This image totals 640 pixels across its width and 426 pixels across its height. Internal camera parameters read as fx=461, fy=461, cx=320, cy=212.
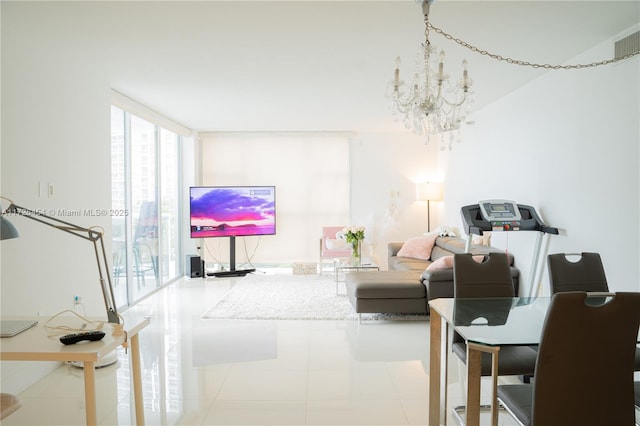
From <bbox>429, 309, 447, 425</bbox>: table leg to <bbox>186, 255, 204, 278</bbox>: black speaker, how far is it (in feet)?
18.3

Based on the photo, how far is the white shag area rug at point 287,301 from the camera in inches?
202

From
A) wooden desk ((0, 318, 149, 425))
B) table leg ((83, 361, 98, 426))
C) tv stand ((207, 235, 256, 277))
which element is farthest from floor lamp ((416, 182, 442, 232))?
table leg ((83, 361, 98, 426))

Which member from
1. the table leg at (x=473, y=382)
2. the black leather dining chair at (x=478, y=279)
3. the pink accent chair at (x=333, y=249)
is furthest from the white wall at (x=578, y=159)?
the pink accent chair at (x=333, y=249)

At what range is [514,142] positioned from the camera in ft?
17.1

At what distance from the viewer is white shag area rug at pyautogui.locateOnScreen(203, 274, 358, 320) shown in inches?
205

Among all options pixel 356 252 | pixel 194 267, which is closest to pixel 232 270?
pixel 194 267

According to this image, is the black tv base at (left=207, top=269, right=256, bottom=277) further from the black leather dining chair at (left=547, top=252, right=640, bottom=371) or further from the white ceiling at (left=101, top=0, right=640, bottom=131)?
the black leather dining chair at (left=547, top=252, right=640, bottom=371)

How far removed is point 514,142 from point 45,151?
465 cm

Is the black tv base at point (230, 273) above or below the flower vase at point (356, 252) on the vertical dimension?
below

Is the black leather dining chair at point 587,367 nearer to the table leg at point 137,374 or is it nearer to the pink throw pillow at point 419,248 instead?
the table leg at point 137,374

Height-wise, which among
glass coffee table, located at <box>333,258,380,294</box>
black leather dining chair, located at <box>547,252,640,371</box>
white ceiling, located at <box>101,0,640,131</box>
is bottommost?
glass coffee table, located at <box>333,258,380,294</box>

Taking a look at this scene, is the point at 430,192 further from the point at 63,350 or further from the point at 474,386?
the point at 63,350

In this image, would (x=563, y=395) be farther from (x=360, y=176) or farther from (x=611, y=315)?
(x=360, y=176)

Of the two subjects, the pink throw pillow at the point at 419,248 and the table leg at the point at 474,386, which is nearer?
the table leg at the point at 474,386
